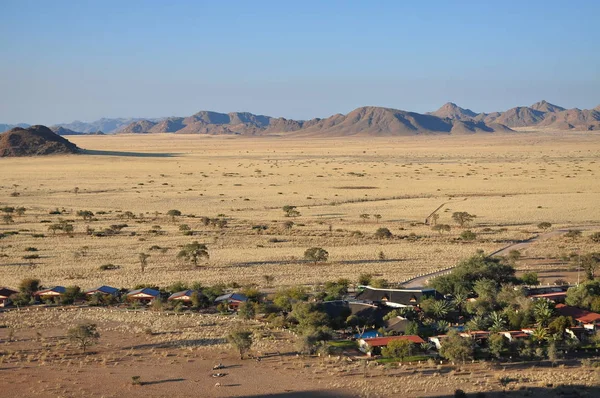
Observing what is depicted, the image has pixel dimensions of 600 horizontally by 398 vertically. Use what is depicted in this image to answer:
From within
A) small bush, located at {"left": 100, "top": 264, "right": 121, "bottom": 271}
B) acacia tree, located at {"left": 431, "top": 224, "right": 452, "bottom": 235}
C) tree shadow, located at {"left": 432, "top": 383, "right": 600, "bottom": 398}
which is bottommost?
tree shadow, located at {"left": 432, "top": 383, "right": 600, "bottom": 398}

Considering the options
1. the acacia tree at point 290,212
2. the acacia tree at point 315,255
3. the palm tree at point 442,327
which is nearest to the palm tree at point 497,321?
the palm tree at point 442,327

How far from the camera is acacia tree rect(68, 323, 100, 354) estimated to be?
2289cm

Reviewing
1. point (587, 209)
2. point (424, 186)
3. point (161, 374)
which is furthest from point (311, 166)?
point (161, 374)

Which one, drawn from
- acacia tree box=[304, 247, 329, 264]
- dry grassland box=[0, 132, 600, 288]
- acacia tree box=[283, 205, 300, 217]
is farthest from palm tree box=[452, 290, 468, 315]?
acacia tree box=[283, 205, 300, 217]

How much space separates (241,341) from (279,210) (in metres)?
37.2

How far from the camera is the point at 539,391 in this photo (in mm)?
19031

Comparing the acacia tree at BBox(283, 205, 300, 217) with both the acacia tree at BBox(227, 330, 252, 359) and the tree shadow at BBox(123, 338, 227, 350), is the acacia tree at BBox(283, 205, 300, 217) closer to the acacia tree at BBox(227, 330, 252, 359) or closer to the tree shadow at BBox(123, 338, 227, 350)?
the tree shadow at BBox(123, 338, 227, 350)

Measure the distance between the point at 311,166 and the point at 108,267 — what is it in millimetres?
74266

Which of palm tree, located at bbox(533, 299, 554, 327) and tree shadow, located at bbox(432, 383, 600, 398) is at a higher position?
palm tree, located at bbox(533, 299, 554, 327)

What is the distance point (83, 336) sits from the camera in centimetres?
2288

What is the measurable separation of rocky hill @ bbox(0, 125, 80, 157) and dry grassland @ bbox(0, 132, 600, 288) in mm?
13223

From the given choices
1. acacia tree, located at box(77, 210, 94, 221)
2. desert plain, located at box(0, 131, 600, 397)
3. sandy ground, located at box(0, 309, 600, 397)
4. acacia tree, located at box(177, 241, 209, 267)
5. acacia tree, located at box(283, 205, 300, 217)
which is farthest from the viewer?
acacia tree, located at box(283, 205, 300, 217)

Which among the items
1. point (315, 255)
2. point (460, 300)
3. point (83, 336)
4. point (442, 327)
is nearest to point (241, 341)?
point (83, 336)

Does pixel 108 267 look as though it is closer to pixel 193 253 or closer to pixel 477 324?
pixel 193 253
